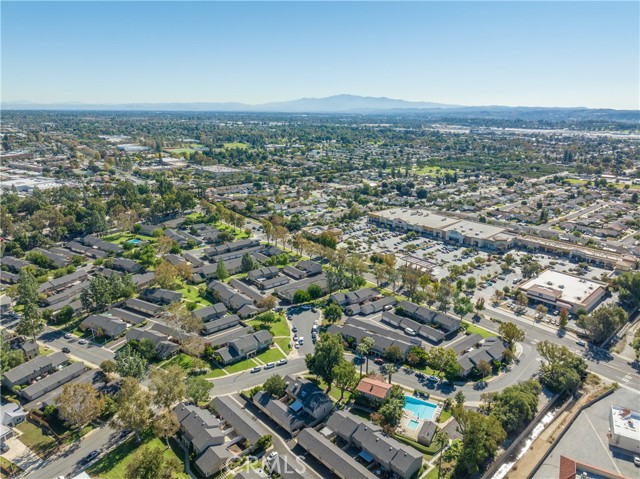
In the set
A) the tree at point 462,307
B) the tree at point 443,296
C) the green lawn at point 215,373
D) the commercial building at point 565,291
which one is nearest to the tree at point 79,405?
the green lawn at point 215,373

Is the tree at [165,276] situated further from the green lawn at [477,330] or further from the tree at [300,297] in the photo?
the green lawn at [477,330]

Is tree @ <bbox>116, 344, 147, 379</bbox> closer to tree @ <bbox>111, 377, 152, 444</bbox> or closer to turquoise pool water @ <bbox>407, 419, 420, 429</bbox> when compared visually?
tree @ <bbox>111, 377, 152, 444</bbox>

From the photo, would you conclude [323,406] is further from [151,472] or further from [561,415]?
[561,415]

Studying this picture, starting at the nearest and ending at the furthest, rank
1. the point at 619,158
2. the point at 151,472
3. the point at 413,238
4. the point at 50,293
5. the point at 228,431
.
Answer: 1. the point at 151,472
2. the point at 228,431
3. the point at 50,293
4. the point at 413,238
5. the point at 619,158

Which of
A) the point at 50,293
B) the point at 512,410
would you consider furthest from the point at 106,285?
the point at 512,410

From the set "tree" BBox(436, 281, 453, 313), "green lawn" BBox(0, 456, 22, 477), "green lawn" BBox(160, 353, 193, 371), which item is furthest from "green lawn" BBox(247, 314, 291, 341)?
"green lawn" BBox(0, 456, 22, 477)

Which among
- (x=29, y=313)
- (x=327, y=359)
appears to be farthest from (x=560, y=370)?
(x=29, y=313)
